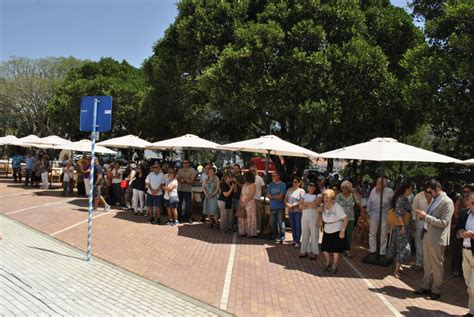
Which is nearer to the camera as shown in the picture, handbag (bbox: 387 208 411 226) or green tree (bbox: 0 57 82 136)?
handbag (bbox: 387 208 411 226)

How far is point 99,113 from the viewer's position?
7879mm

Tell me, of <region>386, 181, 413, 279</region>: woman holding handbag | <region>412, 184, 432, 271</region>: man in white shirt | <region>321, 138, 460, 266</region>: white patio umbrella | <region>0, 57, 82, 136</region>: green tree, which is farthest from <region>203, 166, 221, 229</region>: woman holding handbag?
<region>0, 57, 82, 136</region>: green tree

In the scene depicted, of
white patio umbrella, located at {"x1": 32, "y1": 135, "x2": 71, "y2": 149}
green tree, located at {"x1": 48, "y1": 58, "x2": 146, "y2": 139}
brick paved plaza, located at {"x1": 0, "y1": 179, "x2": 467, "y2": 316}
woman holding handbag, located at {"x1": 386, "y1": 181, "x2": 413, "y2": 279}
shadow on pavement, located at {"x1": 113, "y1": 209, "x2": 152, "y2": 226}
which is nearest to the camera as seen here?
brick paved plaza, located at {"x1": 0, "y1": 179, "x2": 467, "y2": 316}

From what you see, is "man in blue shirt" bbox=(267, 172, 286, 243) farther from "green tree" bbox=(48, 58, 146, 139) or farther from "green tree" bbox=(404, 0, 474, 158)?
"green tree" bbox=(48, 58, 146, 139)

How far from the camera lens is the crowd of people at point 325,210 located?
6758 mm

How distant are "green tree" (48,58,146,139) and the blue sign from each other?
22227mm

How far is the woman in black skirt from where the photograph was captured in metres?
7.73

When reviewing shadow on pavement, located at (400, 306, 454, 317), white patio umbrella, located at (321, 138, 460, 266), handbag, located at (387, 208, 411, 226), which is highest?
white patio umbrella, located at (321, 138, 460, 266)

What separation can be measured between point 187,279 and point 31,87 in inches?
1736

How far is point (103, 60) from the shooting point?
38688mm

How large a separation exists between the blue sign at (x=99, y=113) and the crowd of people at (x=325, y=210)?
403cm

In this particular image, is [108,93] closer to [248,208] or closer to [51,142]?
[51,142]

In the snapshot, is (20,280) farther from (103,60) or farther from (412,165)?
(103,60)

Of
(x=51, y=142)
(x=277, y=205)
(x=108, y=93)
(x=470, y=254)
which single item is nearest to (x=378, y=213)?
(x=277, y=205)
